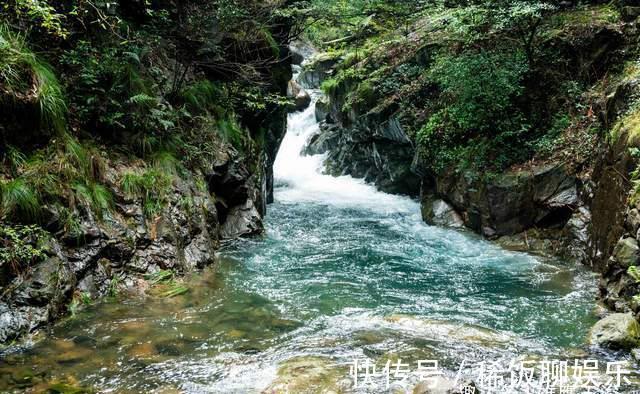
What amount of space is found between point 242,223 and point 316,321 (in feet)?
15.6

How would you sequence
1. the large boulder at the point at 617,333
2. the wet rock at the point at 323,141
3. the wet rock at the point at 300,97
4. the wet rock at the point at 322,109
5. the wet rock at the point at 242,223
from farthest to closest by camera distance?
the wet rock at the point at 300,97 < the wet rock at the point at 322,109 < the wet rock at the point at 323,141 < the wet rock at the point at 242,223 < the large boulder at the point at 617,333

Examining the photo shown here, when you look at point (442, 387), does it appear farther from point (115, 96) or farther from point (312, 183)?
point (312, 183)

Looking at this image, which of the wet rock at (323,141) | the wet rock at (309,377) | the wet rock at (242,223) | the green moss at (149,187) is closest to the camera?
the wet rock at (309,377)

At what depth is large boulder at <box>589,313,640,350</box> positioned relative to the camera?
4879 mm

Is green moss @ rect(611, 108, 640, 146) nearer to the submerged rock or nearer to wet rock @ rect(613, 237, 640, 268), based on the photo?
wet rock @ rect(613, 237, 640, 268)

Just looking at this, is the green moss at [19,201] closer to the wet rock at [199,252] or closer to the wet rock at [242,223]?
the wet rock at [199,252]

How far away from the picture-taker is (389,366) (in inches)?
182

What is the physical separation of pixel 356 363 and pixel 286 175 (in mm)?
16897

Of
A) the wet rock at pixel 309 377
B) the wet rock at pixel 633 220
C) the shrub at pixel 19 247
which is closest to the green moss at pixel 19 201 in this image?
the shrub at pixel 19 247

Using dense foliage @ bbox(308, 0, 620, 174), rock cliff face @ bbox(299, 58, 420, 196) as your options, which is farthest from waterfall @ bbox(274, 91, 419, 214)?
dense foliage @ bbox(308, 0, 620, 174)

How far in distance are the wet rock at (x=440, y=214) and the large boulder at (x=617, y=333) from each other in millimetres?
6351

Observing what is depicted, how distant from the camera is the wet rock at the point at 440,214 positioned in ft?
38.7

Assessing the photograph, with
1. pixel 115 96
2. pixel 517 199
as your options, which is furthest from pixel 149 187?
pixel 517 199

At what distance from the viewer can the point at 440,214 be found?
1225 centimetres
